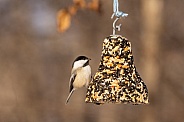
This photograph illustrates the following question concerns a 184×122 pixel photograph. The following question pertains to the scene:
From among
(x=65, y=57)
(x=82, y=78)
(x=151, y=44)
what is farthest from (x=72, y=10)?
(x=82, y=78)

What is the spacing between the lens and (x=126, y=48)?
1884mm

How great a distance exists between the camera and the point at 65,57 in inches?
177

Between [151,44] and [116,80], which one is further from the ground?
[151,44]

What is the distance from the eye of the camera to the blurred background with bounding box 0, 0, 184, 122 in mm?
4324

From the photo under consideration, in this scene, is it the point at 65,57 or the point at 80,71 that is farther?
the point at 65,57

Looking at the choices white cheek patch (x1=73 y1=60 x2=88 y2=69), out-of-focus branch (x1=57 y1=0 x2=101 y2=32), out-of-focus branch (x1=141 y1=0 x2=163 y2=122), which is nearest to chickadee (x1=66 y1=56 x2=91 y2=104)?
white cheek patch (x1=73 y1=60 x2=88 y2=69)

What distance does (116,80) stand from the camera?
6.01ft

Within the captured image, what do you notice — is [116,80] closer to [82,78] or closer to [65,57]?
[82,78]

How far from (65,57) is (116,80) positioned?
Answer: 268cm

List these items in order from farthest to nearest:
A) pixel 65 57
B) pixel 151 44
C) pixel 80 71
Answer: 1. pixel 65 57
2. pixel 151 44
3. pixel 80 71

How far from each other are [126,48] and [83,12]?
2553 mm

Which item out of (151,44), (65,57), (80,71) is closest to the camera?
(80,71)

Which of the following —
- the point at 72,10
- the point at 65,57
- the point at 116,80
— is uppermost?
the point at 72,10

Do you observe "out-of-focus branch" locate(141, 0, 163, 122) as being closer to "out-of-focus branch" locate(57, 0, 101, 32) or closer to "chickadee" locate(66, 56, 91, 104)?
"out-of-focus branch" locate(57, 0, 101, 32)
